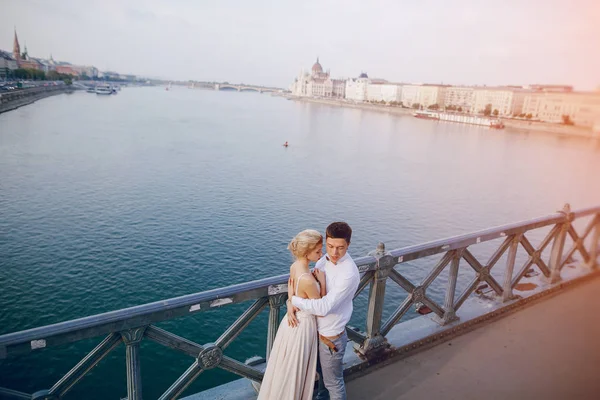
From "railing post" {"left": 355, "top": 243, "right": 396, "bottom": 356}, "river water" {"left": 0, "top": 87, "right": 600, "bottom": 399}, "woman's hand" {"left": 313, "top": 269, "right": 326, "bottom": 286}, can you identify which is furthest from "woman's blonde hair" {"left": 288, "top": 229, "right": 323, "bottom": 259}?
"river water" {"left": 0, "top": 87, "right": 600, "bottom": 399}

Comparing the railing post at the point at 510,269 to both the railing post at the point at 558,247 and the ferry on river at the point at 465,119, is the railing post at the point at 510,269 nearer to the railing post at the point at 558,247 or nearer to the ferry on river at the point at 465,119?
the railing post at the point at 558,247

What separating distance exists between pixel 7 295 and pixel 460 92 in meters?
→ 171

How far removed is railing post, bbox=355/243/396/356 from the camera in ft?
13.6

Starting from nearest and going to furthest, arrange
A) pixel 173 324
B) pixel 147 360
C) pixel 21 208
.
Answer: pixel 147 360 < pixel 173 324 < pixel 21 208

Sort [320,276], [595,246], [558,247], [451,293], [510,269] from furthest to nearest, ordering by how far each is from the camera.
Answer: [595,246], [558,247], [510,269], [451,293], [320,276]

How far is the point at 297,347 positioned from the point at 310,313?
272 millimetres

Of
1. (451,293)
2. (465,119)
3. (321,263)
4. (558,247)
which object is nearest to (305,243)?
(321,263)

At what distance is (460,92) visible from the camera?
538 feet

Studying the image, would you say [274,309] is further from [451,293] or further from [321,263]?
[451,293]

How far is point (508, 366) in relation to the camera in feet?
14.7

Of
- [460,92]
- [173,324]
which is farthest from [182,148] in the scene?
[460,92]

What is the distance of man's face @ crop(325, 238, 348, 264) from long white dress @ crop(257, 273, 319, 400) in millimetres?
370

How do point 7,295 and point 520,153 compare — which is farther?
point 520,153

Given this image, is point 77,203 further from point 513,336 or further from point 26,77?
point 26,77
